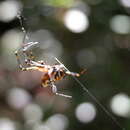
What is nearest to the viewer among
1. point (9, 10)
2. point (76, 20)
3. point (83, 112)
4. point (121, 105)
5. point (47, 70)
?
point (47, 70)

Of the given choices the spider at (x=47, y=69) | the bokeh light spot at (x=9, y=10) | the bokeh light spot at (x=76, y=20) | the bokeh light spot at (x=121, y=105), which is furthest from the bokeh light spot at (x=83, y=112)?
the spider at (x=47, y=69)

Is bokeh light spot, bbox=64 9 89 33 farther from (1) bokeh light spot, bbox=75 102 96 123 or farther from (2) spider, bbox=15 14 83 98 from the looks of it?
(2) spider, bbox=15 14 83 98

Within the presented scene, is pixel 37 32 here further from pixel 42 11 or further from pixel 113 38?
pixel 113 38

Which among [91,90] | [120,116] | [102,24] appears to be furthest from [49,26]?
[120,116]

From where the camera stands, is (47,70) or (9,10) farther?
(9,10)

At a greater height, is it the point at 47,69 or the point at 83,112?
the point at 47,69

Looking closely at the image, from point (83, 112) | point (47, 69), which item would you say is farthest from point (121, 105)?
point (47, 69)

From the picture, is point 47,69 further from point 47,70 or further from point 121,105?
point 121,105

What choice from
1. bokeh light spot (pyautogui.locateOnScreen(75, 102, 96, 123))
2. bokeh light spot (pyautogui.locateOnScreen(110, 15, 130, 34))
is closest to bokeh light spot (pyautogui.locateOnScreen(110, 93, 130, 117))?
bokeh light spot (pyautogui.locateOnScreen(75, 102, 96, 123))

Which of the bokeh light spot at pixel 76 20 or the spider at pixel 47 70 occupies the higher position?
the spider at pixel 47 70

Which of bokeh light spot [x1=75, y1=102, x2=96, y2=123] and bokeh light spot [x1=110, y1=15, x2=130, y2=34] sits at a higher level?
bokeh light spot [x1=110, y1=15, x2=130, y2=34]

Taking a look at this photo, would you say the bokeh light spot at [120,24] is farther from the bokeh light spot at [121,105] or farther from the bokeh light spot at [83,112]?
the bokeh light spot at [83,112]
